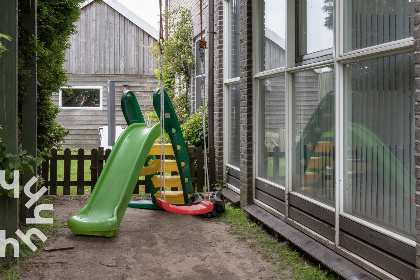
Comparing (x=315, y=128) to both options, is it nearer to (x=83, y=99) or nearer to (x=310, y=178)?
(x=310, y=178)

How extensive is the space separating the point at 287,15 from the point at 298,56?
50cm

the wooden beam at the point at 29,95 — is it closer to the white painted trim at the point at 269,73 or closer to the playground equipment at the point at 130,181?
the playground equipment at the point at 130,181

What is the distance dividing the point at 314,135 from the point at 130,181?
2.53 m

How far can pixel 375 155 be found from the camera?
4164 millimetres

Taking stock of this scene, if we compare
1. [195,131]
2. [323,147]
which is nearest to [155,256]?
[323,147]

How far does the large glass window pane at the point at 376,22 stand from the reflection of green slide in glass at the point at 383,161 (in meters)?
0.73

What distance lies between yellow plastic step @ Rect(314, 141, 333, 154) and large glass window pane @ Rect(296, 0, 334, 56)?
2.90ft

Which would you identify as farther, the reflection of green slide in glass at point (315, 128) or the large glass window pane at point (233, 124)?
the large glass window pane at point (233, 124)

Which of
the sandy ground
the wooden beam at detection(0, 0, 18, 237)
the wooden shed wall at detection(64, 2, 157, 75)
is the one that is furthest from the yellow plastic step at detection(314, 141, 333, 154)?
the wooden shed wall at detection(64, 2, 157, 75)

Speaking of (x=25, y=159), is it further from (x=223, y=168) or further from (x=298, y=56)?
(x=223, y=168)

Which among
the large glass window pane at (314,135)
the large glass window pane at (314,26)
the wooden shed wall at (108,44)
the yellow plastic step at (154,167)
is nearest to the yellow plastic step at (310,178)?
the large glass window pane at (314,135)

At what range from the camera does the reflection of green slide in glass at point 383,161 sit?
376cm

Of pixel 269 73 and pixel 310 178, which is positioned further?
pixel 269 73

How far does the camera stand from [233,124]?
29.3 feet
